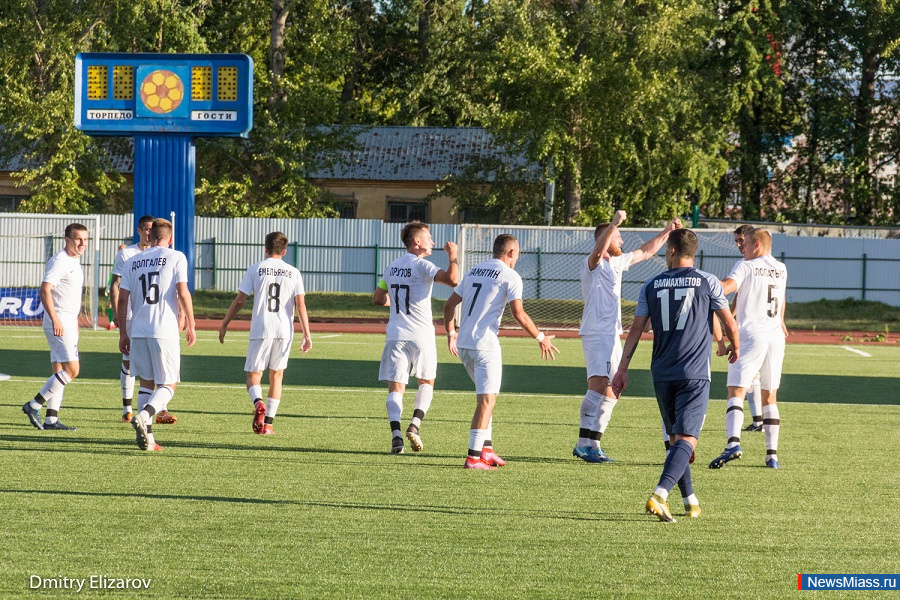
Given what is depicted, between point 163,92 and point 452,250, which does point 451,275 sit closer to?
point 452,250

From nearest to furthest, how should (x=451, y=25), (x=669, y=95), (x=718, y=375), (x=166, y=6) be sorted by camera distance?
(x=718, y=375)
(x=669, y=95)
(x=166, y=6)
(x=451, y=25)

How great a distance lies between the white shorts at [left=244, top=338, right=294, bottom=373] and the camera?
34.4ft

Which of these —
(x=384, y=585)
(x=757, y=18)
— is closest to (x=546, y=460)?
(x=384, y=585)

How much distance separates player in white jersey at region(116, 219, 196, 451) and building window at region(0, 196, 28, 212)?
132 ft

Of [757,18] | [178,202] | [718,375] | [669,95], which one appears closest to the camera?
[718,375]

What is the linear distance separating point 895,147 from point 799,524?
36707 millimetres

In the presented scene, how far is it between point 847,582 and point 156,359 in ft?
19.5

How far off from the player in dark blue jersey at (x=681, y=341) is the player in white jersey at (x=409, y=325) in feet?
8.64

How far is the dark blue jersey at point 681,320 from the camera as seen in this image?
705cm

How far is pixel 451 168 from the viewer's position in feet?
143

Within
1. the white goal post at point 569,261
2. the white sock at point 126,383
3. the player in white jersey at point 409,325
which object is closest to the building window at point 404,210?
the white goal post at point 569,261

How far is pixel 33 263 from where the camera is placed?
34781 millimetres

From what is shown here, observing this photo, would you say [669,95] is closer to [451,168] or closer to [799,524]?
[451,168]

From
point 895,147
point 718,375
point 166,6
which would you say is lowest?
point 718,375
